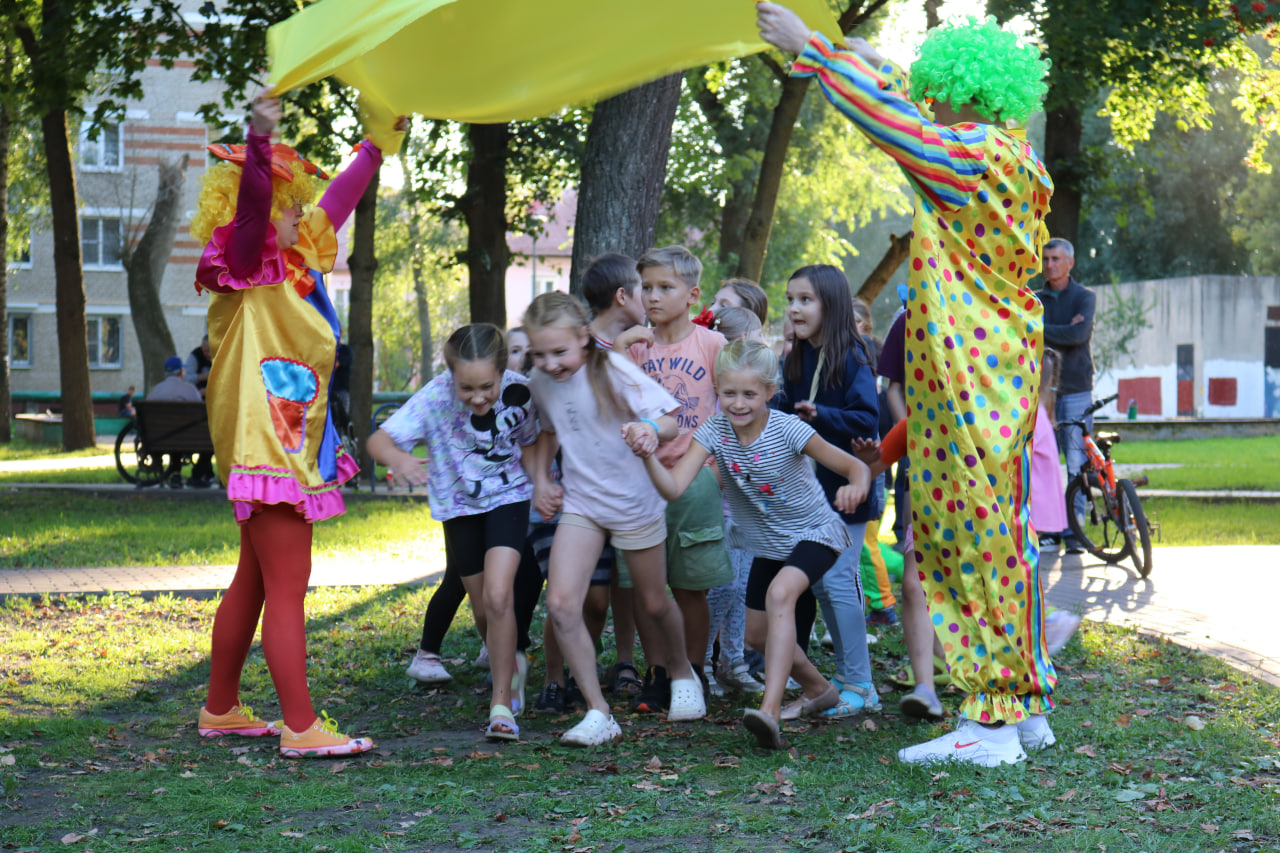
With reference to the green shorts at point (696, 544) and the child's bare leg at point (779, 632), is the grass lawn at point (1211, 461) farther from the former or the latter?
the child's bare leg at point (779, 632)

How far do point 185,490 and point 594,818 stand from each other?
46.6ft

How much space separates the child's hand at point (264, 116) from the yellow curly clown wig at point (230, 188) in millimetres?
233

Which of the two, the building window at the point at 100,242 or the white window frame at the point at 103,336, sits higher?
the building window at the point at 100,242

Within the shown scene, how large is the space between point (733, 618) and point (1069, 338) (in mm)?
5684

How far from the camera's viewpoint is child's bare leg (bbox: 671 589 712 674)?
19.2 feet

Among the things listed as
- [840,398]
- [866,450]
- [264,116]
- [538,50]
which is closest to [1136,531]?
[840,398]

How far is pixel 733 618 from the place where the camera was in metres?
6.20

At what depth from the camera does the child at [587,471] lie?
517cm

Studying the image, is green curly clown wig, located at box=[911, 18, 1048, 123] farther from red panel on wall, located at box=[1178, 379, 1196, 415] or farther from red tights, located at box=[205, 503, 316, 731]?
red panel on wall, located at box=[1178, 379, 1196, 415]

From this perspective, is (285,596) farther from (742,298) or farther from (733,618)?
(742,298)

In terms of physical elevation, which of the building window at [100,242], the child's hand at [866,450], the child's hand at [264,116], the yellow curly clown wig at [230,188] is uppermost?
the building window at [100,242]

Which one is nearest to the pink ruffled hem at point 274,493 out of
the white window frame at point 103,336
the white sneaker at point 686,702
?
the white sneaker at point 686,702

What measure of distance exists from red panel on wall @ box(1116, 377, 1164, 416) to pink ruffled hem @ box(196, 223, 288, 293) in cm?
3988

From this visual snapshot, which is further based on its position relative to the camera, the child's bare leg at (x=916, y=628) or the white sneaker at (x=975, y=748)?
the child's bare leg at (x=916, y=628)
